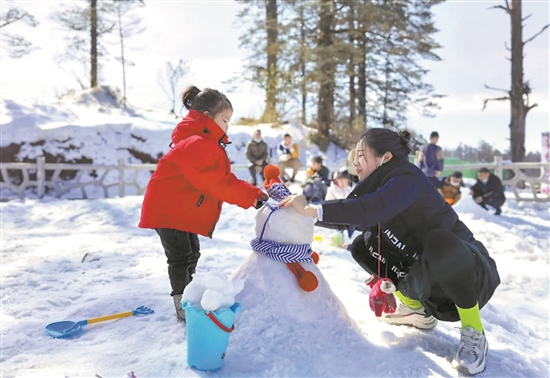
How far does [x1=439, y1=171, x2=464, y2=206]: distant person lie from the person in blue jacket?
7.45m

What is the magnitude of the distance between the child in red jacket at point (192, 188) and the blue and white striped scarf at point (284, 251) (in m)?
0.27

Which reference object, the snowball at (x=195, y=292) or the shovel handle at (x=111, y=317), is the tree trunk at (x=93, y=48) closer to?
the shovel handle at (x=111, y=317)

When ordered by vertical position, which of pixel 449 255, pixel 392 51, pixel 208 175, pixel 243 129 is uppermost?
pixel 392 51

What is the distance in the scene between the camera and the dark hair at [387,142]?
247 cm

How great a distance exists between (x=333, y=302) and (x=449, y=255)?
0.69 m

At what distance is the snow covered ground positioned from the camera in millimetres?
2154

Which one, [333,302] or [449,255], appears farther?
[333,302]

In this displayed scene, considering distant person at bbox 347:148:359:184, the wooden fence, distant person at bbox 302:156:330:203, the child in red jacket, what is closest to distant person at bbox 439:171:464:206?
distant person at bbox 347:148:359:184

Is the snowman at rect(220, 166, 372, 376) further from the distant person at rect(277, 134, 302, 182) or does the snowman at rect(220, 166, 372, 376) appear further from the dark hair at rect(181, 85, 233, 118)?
the distant person at rect(277, 134, 302, 182)

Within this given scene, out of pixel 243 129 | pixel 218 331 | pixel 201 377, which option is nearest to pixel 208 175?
pixel 218 331

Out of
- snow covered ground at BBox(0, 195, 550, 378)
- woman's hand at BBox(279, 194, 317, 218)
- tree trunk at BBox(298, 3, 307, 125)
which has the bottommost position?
snow covered ground at BBox(0, 195, 550, 378)

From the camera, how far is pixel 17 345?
2.53 m

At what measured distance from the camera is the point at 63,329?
2723 millimetres

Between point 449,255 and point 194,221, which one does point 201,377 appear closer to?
point 194,221
